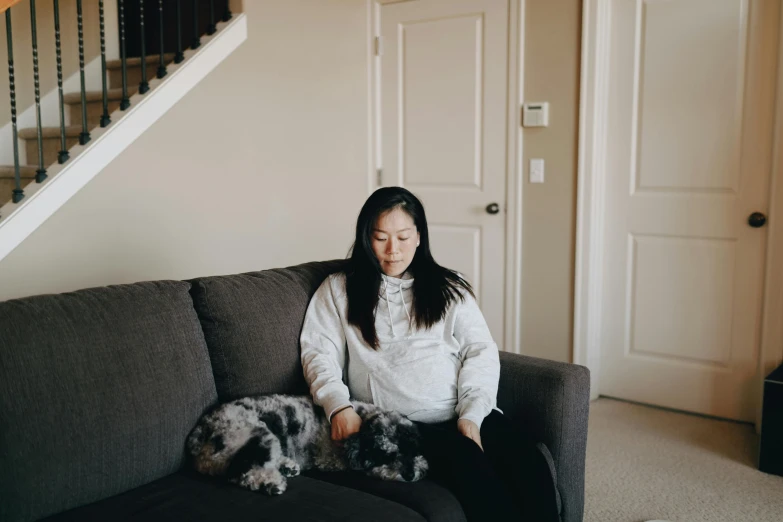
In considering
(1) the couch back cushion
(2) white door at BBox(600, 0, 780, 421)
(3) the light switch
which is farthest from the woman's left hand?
(3) the light switch

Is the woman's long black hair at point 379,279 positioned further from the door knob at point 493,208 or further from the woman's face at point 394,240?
the door knob at point 493,208

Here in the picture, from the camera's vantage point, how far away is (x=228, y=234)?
136 inches

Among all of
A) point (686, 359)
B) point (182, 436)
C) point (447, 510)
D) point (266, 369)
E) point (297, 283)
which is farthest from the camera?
point (686, 359)

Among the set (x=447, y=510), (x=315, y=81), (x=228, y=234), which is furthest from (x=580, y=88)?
(x=447, y=510)

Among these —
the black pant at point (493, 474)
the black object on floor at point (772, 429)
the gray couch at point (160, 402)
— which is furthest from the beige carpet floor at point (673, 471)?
the black pant at point (493, 474)

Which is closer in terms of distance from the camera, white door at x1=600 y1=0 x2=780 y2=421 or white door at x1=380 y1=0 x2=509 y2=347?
white door at x1=600 y1=0 x2=780 y2=421

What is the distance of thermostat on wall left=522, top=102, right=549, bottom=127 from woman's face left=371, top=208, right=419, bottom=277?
1.72 meters

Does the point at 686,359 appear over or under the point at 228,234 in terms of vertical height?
under

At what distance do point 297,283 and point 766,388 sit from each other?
1.77 metres

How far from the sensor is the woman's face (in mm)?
2033

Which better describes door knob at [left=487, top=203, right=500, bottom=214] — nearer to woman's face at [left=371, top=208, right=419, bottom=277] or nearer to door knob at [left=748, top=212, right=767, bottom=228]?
door knob at [left=748, top=212, right=767, bottom=228]

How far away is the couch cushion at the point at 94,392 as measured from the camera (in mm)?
1485

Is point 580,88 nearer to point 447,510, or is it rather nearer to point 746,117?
point 746,117

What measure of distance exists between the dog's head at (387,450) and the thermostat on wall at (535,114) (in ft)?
7.11
